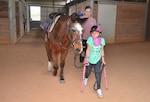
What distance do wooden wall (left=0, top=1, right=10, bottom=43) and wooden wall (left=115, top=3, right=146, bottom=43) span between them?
4.66 metres

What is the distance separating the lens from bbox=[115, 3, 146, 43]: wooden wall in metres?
7.71

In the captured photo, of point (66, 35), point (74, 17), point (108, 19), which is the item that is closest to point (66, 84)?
point (66, 35)

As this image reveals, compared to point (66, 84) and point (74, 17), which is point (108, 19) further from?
point (74, 17)

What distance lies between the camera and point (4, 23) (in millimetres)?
7051

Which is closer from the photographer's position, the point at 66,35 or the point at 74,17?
the point at 74,17

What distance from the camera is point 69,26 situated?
241 cm

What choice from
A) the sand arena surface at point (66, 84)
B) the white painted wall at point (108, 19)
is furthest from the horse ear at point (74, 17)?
the white painted wall at point (108, 19)

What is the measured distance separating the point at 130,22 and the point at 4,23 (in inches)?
214

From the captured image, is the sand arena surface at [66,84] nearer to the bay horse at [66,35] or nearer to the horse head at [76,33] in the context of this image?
the bay horse at [66,35]

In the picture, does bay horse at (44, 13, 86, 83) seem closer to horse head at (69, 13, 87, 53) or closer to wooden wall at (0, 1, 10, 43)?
horse head at (69, 13, 87, 53)

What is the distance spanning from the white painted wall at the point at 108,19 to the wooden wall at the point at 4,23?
3.77 meters

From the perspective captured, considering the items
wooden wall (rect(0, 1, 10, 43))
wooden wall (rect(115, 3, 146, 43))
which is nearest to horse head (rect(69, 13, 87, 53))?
wooden wall (rect(0, 1, 10, 43))

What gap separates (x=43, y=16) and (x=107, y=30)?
447 inches

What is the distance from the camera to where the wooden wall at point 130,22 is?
7711mm
